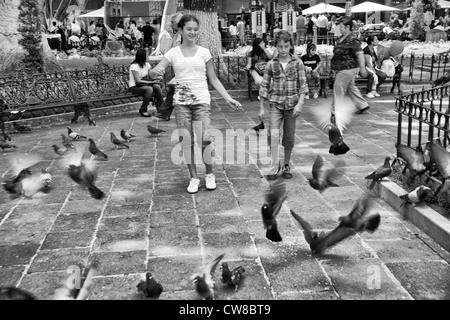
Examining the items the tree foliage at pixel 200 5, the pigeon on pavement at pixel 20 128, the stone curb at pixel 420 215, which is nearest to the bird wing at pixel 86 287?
the stone curb at pixel 420 215

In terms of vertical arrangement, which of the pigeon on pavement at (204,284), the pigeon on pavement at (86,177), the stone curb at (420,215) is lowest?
the stone curb at (420,215)

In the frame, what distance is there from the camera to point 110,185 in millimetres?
6156

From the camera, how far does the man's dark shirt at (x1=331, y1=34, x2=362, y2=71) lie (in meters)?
8.39

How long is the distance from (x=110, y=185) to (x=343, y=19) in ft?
15.2

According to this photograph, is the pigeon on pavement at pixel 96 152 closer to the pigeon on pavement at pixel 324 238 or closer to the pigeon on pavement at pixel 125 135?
the pigeon on pavement at pixel 125 135

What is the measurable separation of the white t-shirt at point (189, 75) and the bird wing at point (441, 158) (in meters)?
2.25

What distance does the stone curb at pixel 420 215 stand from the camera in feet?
14.0

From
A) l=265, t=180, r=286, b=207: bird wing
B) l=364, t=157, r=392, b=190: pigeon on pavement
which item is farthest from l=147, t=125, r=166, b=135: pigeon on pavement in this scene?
l=265, t=180, r=286, b=207: bird wing

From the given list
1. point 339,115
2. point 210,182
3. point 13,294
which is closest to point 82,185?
point 210,182

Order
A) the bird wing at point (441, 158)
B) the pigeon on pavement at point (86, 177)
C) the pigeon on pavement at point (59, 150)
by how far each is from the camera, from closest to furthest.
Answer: the bird wing at point (441, 158) → the pigeon on pavement at point (86, 177) → the pigeon on pavement at point (59, 150)

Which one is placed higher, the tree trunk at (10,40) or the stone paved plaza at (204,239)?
the tree trunk at (10,40)

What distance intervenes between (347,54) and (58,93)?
5384mm

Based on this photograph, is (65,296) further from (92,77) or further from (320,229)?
(92,77)

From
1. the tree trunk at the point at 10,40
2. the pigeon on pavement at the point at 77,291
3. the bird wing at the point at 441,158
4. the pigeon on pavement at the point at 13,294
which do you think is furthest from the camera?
the tree trunk at the point at 10,40
